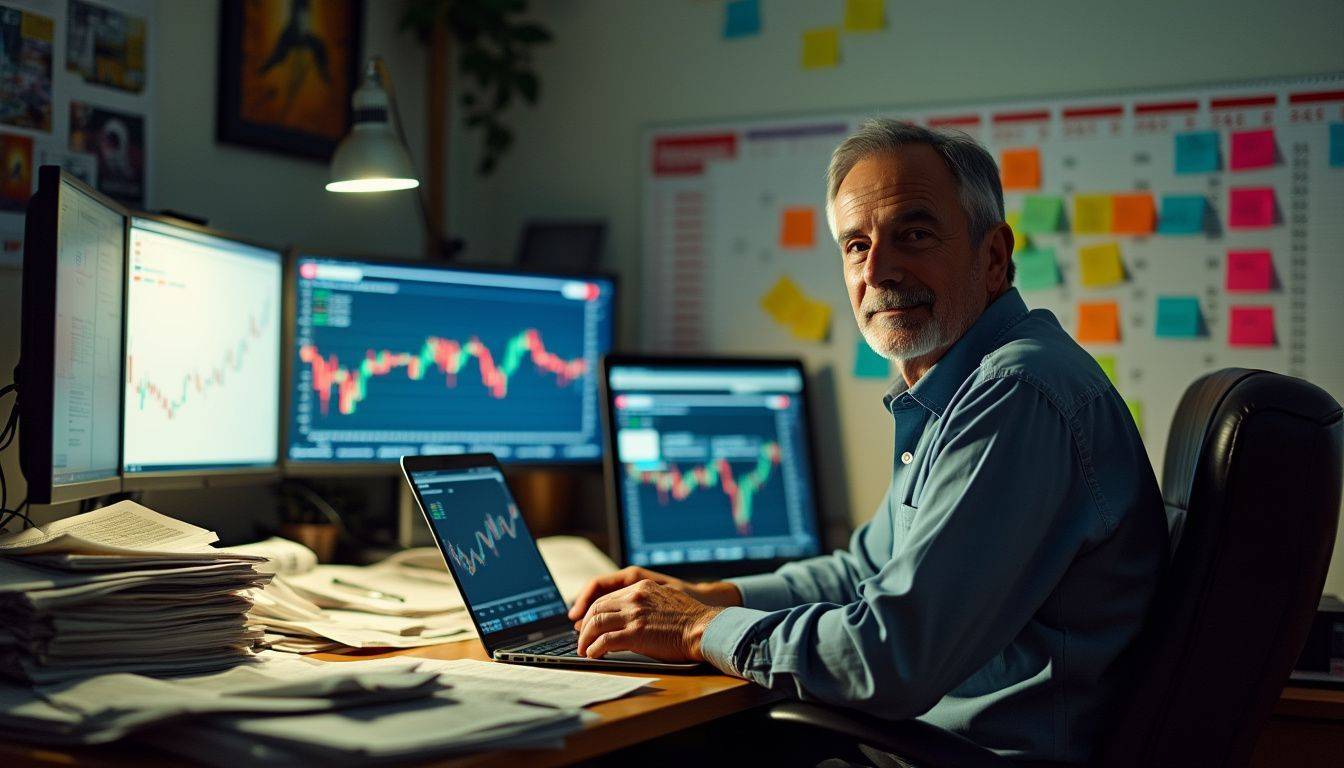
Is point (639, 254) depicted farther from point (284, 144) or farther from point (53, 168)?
point (53, 168)

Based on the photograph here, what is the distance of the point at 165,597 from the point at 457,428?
3.17 ft

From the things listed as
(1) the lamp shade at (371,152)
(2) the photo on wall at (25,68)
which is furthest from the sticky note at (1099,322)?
(2) the photo on wall at (25,68)

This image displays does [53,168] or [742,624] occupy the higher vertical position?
[53,168]

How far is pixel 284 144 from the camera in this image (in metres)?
2.24

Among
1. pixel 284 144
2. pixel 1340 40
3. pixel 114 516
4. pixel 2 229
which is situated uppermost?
pixel 1340 40

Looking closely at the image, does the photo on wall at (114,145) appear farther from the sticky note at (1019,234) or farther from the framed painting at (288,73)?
the sticky note at (1019,234)

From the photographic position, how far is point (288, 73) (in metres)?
2.25

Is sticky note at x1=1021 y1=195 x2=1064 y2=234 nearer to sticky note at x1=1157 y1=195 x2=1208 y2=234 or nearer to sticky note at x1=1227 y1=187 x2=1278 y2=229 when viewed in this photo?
sticky note at x1=1157 y1=195 x2=1208 y2=234

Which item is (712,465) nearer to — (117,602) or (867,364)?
(867,364)

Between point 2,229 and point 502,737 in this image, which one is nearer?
point 502,737

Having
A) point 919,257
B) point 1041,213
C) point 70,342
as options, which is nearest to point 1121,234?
point 1041,213

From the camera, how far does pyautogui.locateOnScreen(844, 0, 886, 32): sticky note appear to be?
7.61 feet

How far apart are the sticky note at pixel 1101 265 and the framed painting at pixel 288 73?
4.66 feet

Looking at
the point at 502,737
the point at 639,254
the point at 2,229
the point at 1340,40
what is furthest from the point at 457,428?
the point at 1340,40
